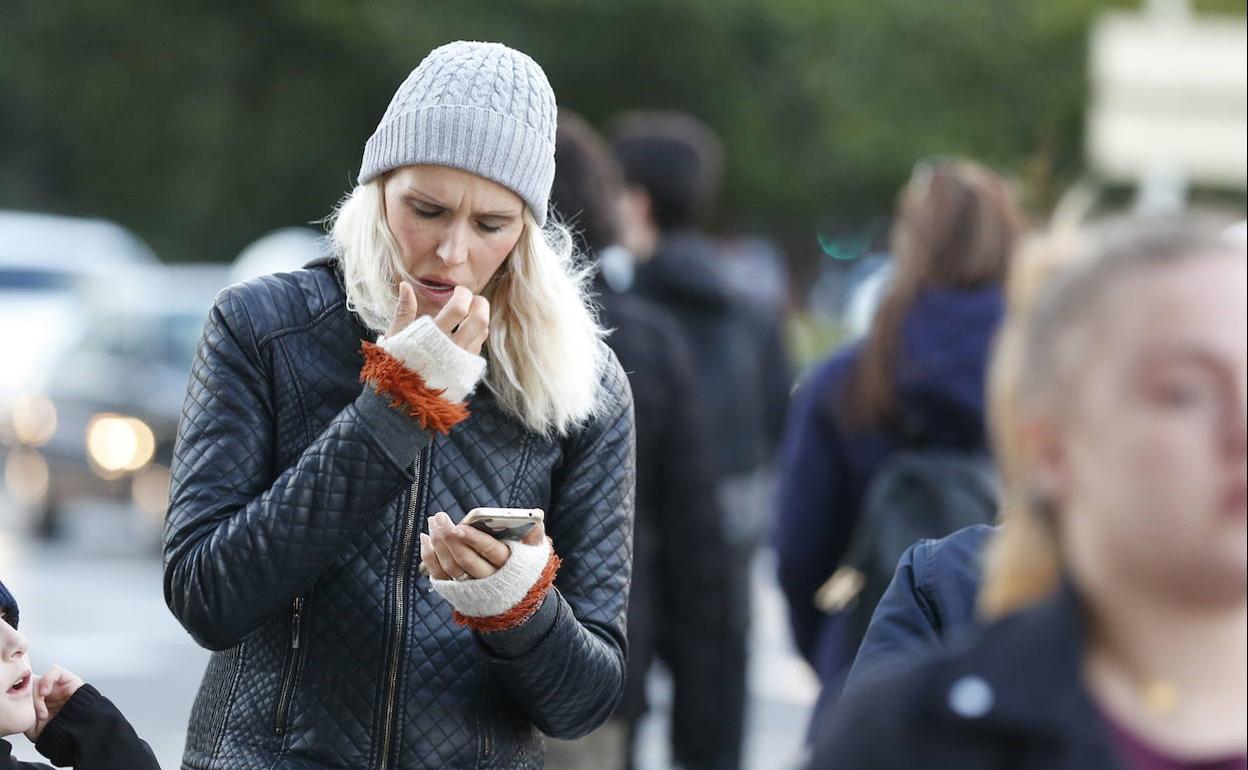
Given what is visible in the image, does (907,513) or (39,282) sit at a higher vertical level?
(907,513)

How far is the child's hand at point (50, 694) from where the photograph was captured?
299 centimetres

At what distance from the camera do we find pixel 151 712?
31.7 feet

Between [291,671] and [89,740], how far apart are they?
0.28 m

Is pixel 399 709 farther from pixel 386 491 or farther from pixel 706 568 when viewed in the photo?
pixel 706 568

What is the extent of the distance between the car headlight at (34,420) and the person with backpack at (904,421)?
32.4 ft

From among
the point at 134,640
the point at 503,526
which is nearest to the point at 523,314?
the point at 503,526

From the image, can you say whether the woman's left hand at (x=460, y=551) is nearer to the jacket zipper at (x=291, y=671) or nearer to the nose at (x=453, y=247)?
the jacket zipper at (x=291, y=671)

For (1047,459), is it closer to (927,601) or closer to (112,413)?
(927,601)

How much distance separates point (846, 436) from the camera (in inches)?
219

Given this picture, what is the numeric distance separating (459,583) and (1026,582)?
1.12 metres

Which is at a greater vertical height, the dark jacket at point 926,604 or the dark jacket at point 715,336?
the dark jacket at point 926,604

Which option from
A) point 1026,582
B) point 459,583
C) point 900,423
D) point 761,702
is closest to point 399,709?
point 459,583

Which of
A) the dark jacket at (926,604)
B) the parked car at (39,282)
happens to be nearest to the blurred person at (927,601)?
the dark jacket at (926,604)

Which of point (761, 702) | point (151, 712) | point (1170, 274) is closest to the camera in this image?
point (1170, 274)
